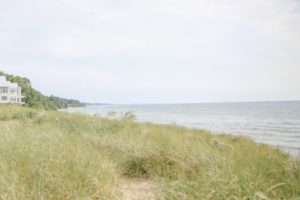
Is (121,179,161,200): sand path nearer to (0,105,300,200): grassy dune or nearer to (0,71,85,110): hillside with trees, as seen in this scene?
(0,105,300,200): grassy dune

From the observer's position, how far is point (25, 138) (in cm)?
397

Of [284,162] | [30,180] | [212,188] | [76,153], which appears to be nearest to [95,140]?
[76,153]

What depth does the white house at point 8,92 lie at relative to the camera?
35531mm

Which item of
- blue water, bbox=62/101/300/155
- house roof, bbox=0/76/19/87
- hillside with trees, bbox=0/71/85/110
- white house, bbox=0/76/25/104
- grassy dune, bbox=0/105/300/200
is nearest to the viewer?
grassy dune, bbox=0/105/300/200

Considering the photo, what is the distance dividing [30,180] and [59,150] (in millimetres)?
578

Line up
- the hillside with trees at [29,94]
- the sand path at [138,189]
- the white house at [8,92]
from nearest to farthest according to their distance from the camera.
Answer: the sand path at [138,189]
the hillside with trees at [29,94]
the white house at [8,92]

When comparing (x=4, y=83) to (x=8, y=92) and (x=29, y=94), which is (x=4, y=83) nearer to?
(x=8, y=92)

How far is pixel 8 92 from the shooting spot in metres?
36.0

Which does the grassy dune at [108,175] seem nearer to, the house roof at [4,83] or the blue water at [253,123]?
the blue water at [253,123]

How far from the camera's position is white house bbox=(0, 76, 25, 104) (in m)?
35.5

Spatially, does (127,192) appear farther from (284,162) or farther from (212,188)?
(284,162)

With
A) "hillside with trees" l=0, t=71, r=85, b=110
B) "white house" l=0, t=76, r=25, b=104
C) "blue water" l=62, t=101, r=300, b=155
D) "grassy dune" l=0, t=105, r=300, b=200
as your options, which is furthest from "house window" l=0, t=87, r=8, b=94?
"grassy dune" l=0, t=105, r=300, b=200

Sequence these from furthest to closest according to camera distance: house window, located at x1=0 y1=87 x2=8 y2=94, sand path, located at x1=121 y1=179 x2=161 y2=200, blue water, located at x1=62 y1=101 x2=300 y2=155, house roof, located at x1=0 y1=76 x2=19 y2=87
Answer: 1. house roof, located at x1=0 y1=76 x2=19 y2=87
2. house window, located at x1=0 y1=87 x2=8 y2=94
3. blue water, located at x1=62 y1=101 x2=300 y2=155
4. sand path, located at x1=121 y1=179 x2=161 y2=200

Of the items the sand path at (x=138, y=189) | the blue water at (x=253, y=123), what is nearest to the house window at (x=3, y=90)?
the blue water at (x=253, y=123)
